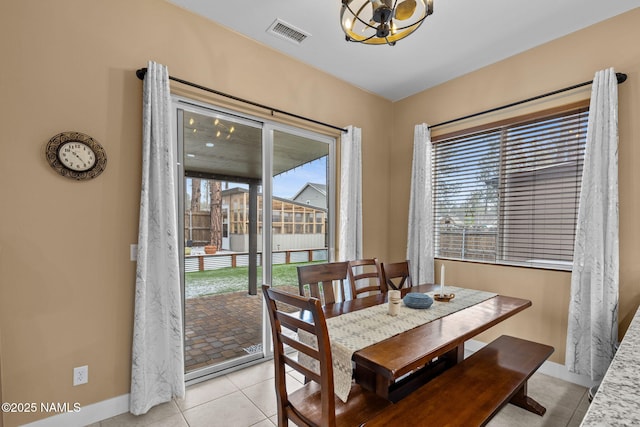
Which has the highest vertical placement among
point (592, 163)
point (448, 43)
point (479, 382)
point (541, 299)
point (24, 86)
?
point (448, 43)

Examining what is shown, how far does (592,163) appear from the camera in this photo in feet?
7.79

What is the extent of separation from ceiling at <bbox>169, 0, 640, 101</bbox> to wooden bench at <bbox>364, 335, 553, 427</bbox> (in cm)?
260

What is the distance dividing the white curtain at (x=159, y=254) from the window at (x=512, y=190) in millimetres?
2855

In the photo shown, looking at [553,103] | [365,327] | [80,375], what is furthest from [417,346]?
[553,103]

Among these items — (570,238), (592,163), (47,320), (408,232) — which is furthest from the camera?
(408,232)

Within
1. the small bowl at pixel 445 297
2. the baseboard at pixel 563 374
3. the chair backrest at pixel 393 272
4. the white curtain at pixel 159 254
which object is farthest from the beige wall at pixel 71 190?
the baseboard at pixel 563 374

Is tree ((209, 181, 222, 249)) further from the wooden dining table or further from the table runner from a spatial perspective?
the table runner

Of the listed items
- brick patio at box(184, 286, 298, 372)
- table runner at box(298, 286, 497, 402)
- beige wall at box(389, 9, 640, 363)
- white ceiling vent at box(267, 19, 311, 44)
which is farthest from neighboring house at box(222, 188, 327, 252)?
Result: white ceiling vent at box(267, 19, 311, 44)

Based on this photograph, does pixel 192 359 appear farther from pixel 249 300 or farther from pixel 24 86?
pixel 24 86

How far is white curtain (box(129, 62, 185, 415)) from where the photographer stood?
209cm

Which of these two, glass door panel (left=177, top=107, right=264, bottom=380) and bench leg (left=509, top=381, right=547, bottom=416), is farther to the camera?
glass door panel (left=177, top=107, right=264, bottom=380)

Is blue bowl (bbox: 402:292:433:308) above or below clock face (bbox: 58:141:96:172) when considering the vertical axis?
below

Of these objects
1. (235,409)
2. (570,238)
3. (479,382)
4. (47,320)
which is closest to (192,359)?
(235,409)

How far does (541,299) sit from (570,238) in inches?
24.0
